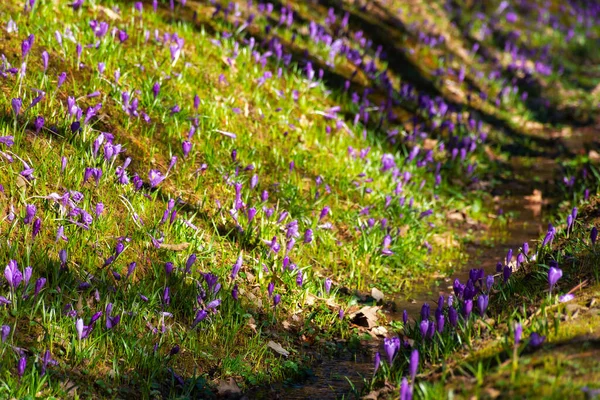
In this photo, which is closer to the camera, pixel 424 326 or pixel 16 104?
pixel 424 326

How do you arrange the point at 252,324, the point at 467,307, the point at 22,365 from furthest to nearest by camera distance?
the point at 252,324
the point at 467,307
the point at 22,365

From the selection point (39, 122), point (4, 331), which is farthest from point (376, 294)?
point (4, 331)

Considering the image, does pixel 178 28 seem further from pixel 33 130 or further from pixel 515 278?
pixel 515 278

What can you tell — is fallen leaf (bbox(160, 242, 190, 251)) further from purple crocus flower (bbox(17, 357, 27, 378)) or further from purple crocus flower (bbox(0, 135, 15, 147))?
purple crocus flower (bbox(17, 357, 27, 378))

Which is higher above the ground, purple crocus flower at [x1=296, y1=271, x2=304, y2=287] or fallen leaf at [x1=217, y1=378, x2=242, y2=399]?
purple crocus flower at [x1=296, y1=271, x2=304, y2=287]

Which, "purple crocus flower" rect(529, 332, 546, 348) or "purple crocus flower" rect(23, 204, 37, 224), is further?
"purple crocus flower" rect(23, 204, 37, 224)

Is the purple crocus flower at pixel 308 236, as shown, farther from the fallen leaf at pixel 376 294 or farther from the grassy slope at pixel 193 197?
the fallen leaf at pixel 376 294

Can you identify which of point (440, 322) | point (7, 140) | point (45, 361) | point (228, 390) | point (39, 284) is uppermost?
point (440, 322)

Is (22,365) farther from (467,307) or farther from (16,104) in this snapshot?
(467,307)

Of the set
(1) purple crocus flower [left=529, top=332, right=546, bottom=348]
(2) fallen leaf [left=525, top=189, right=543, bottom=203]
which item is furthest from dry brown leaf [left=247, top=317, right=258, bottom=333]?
(2) fallen leaf [left=525, top=189, right=543, bottom=203]

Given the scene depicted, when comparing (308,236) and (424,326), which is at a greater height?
(424,326)

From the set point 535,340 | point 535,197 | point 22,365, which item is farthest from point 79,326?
point 535,197

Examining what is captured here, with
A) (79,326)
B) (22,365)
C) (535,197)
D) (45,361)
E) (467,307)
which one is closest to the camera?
(22,365)

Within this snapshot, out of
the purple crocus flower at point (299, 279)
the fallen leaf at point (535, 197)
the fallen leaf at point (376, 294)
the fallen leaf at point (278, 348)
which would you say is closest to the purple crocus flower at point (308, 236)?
the purple crocus flower at point (299, 279)
